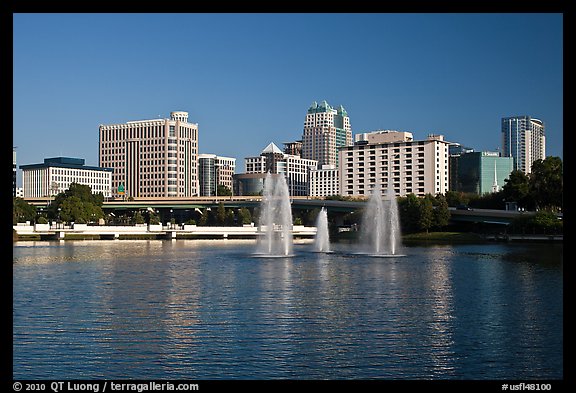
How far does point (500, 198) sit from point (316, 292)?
98.6 m

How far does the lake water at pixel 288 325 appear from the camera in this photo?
60.4 feet

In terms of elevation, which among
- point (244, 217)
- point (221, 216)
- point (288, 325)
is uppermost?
point (221, 216)

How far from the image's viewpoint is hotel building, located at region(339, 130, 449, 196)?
18100 centimetres

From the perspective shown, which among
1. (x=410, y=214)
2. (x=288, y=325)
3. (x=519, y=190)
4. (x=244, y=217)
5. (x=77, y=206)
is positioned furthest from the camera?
(x=244, y=217)

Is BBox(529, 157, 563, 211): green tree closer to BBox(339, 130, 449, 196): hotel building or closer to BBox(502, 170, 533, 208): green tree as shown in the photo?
BBox(502, 170, 533, 208): green tree

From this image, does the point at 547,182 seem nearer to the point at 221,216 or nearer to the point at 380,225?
the point at 380,225

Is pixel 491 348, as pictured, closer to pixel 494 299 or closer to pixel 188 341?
pixel 188 341

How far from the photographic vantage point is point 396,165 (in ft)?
611

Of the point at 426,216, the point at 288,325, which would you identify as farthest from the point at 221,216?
the point at 288,325

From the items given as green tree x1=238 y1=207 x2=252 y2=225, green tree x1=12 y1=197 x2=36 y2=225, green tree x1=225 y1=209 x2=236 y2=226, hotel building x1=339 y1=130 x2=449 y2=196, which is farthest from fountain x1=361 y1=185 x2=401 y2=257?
green tree x1=12 y1=197 x2=36 y2=225

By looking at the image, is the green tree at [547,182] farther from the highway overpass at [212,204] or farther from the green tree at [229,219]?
the green tree at [229,219]

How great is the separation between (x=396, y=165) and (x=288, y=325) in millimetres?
165033

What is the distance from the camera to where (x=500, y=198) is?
12556cm
